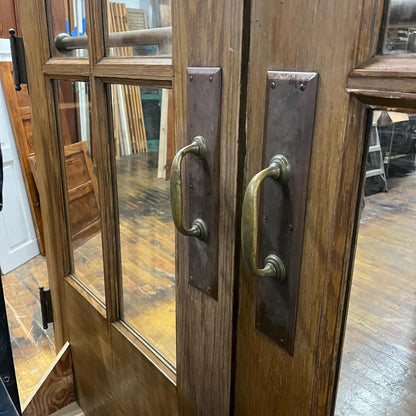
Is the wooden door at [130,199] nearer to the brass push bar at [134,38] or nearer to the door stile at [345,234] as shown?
the brass push bar at [134,38]

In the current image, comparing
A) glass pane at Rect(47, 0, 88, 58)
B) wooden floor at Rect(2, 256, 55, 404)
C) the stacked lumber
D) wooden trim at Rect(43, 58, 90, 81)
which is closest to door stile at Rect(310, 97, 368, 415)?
the stacked lumber

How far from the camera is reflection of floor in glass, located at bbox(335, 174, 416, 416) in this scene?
1.63 ft

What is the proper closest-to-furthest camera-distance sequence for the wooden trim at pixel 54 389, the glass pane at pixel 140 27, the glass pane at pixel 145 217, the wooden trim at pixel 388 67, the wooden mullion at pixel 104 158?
the wooden trim at pixel 388 67
the glass pane at pixel 140 27
the wooden mullion at pixel 104 158
the glass pane at pixel 145 217
the wooden trim at pixel 54 389

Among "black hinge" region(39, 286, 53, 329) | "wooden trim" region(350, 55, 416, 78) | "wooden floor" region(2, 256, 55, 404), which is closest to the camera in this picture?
"wooden trim" region(350, 55, 416, 78)

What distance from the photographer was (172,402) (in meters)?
0.84

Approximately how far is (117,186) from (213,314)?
1.35 ft

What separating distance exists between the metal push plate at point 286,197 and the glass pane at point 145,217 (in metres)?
0.37

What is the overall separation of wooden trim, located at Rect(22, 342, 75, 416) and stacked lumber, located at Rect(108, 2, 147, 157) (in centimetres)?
68

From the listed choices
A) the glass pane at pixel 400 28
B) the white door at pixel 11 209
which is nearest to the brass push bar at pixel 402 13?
the glass pane at pixel 400 28

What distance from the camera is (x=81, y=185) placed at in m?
1.18

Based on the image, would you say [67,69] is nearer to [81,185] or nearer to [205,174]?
[81,185]

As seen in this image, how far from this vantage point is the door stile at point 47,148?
1039mm

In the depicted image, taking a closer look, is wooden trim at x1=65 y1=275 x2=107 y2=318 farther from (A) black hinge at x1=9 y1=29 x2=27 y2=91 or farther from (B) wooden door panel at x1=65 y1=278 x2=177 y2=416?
(A) black hinge at x1=9 y1=29 x2=27 y2=91

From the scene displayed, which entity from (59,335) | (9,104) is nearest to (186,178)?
(59,335)
